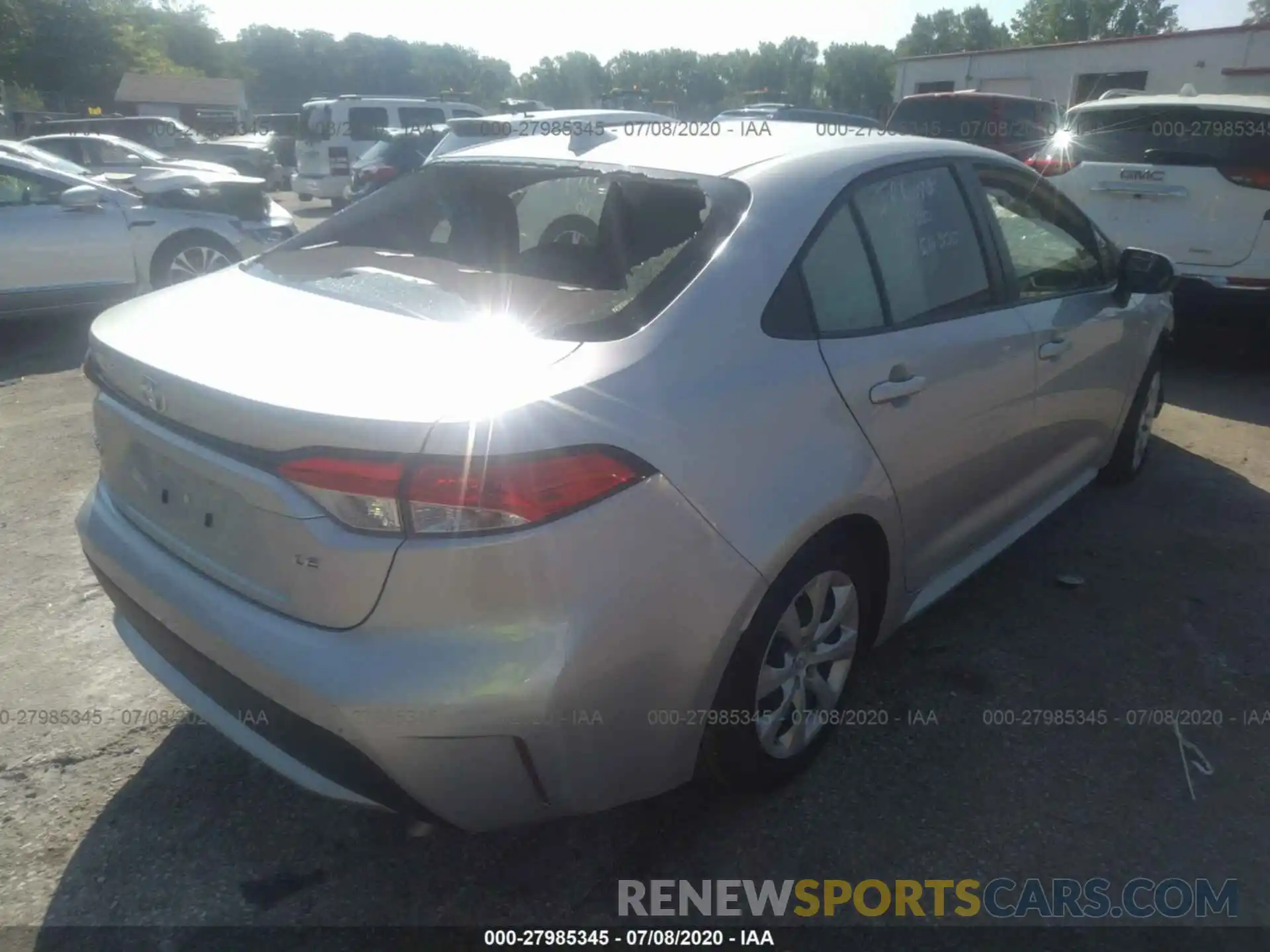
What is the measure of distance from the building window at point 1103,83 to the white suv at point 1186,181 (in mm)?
22066

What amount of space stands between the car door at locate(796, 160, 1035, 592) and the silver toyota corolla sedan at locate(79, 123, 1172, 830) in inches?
0.5

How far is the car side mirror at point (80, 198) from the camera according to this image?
24.3 feet

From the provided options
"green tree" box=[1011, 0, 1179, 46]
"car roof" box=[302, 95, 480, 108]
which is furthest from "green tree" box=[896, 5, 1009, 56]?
"car roof" box=[302, 95, 480, 108]

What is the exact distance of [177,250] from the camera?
7996mm

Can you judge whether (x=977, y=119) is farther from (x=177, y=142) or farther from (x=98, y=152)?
(x=177, y=142)

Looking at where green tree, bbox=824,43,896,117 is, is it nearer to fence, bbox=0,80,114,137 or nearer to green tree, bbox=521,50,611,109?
green tree, bbox=521,50,611,109

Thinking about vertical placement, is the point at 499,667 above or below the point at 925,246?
below

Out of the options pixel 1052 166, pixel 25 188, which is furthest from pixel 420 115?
pixel 1052 166

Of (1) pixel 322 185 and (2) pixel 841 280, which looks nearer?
(2) pixel 841 280

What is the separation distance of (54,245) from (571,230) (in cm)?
625

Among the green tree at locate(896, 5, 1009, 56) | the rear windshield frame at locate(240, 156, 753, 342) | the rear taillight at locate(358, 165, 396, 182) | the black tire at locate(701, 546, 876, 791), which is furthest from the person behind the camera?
the green tree at locate(896, 5, 1009, 56)

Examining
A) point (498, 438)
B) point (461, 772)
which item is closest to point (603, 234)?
point (498, 438)

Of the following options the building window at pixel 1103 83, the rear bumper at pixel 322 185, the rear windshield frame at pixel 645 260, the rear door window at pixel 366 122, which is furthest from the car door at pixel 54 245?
the building window at pixel 1103 83

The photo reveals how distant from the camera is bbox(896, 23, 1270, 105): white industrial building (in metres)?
23.2
